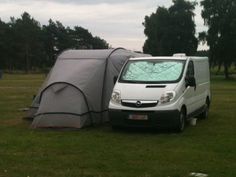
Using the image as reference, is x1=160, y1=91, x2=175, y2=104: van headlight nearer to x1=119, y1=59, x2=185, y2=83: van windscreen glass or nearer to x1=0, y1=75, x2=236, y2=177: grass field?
x1=119, y1=59, x2=185, y2=83: van windscreen glass

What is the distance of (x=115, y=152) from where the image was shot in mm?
10797

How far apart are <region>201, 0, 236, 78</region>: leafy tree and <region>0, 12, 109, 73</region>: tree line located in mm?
35857

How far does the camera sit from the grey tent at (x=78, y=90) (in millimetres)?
14453

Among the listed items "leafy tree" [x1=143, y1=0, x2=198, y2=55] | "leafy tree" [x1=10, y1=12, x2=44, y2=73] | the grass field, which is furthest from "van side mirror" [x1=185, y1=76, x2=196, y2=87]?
"leafy tree" [x1=10, y1=12, x2=44, y2=73]

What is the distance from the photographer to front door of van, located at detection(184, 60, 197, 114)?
14422mm

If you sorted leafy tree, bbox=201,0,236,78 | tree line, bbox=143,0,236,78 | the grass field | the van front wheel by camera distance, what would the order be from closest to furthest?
the grass field → the van front wheel → leafy tree, bbox=201,0,236,78 → tree line, bbox=143,0,236,78

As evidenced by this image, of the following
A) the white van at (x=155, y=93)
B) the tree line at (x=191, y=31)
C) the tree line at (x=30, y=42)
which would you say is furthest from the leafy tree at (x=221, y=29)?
the white van at (x=155, y=93)

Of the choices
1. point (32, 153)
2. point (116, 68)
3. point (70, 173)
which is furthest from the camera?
point (116, 68)

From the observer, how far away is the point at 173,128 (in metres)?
13.6

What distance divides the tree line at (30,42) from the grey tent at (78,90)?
88630mm

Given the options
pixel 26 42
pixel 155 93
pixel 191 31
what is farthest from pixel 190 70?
pixel 26 42

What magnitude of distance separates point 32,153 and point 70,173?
210 cm

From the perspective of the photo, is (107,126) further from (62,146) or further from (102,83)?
(62,146)

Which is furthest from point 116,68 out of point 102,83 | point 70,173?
point 70,173
